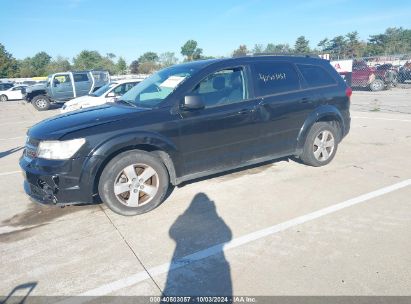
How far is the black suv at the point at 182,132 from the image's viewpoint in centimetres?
370

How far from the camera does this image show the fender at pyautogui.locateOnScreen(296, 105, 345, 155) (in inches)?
206

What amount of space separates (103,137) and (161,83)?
4.42 ft

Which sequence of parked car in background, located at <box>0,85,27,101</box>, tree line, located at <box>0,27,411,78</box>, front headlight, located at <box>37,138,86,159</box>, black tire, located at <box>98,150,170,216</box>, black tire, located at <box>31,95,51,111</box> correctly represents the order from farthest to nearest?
tree line, located at <box>0,27,411,78</box>, parked car in background, located at <box>0,85,27,101</box>, black tire, located at <box>31,95,51,111</box>, black tire, located at <box>98,150,170,216</box>, front headlight, located at <box>37,138,86,159</box>

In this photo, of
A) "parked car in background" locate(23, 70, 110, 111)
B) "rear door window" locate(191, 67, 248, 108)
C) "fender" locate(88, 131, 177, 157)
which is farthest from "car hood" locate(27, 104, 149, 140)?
"parked car in background" locate(23, 70, 110, 111)

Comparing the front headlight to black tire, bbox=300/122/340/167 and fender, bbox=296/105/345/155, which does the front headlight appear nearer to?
fender, bbox=296/105/345/155

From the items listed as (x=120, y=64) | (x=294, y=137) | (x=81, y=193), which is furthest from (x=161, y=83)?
(x=120, y=64)

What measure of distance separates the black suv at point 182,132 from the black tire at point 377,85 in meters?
17.1

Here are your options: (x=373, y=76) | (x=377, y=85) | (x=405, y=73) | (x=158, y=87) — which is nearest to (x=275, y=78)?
(x=158, y=87)

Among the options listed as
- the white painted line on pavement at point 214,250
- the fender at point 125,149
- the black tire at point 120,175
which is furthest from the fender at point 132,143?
the white painted line on pavement at point 214,250

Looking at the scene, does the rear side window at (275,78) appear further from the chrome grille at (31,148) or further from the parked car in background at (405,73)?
the parked car in background at (405,73)

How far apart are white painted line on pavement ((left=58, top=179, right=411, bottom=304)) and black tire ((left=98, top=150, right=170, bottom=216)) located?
1157 millimetres

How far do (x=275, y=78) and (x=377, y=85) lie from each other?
721 inches

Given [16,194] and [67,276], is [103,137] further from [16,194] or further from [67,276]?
[16,194]

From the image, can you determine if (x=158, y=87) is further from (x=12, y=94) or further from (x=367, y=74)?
(x=12, y=94)
